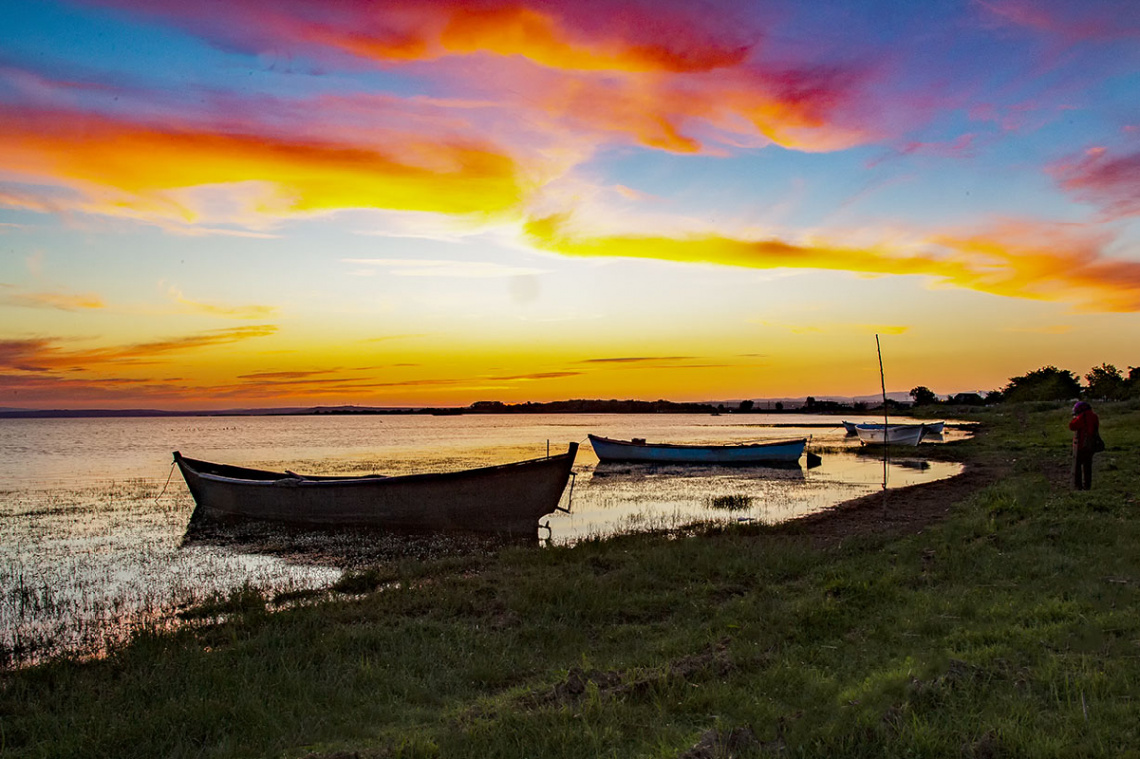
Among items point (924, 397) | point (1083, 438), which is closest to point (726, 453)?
point (1083, 438)

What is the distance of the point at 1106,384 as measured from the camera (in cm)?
9681

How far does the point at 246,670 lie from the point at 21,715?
2071 millimetres

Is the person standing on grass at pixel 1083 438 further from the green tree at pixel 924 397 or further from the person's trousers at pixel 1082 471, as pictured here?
the green tree at pixel 924 397

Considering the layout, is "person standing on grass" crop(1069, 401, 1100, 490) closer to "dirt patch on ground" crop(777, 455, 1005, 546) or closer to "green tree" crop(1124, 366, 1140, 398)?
"dirt patch on ground" crop(777, 455, 1005, 546)

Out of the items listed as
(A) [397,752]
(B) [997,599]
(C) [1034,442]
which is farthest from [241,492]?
(C) [1034,442]

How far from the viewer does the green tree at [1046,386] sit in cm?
10888

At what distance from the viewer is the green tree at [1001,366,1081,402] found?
109 meters

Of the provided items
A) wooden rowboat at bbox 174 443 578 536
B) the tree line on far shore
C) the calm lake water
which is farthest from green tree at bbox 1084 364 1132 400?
wooden rowboat at bbox 174 443 578 536

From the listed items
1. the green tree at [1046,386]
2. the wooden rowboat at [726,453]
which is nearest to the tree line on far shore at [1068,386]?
the green tree at [1046,386]

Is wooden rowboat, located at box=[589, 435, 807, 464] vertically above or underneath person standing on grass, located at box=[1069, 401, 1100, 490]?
underneath

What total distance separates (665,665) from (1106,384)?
116232 mm

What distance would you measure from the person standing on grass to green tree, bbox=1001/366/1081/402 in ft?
336

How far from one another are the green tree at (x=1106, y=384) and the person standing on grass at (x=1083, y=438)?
8779 cm

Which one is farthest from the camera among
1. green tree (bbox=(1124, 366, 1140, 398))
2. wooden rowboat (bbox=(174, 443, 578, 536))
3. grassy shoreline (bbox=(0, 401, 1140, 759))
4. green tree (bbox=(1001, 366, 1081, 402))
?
green tree (bbox=(1001, 366, 1081, 402))
